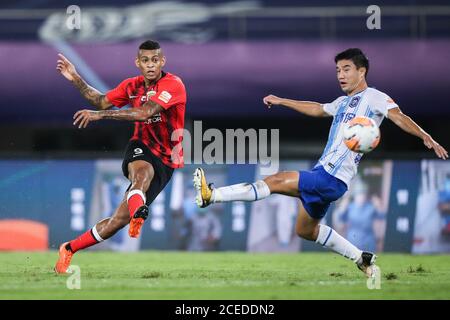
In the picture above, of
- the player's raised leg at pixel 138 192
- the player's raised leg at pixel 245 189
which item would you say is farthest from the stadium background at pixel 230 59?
the player's raised leg at pixel 245 189

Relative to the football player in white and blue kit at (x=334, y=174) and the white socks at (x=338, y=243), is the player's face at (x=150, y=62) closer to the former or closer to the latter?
the football player in white and blue kit at (x=334, y=174)

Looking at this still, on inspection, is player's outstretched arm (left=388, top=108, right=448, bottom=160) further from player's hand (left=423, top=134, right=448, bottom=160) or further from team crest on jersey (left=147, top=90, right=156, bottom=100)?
team crest on jersey (left=147, top=90, right=156, bottom=100)

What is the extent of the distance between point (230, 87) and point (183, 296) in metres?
8.68

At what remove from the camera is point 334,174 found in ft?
27.6

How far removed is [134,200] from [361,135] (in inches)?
84.5

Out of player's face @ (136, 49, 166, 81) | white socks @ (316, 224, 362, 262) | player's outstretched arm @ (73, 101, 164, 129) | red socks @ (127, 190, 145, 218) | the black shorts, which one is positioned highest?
player's face @ (136, 49, 166, 81)

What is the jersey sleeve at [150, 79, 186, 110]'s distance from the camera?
350 inches

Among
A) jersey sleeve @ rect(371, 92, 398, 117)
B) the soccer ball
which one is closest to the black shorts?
the soccer ball

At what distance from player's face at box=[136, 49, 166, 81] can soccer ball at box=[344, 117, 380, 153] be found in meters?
2.05

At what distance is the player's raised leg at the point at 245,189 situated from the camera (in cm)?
816

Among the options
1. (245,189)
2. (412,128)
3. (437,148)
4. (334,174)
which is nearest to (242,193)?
(245,189)

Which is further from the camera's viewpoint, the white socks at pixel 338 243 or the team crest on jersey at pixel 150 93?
the team crest on jersey at pixel 150 93

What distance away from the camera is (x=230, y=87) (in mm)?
16109
